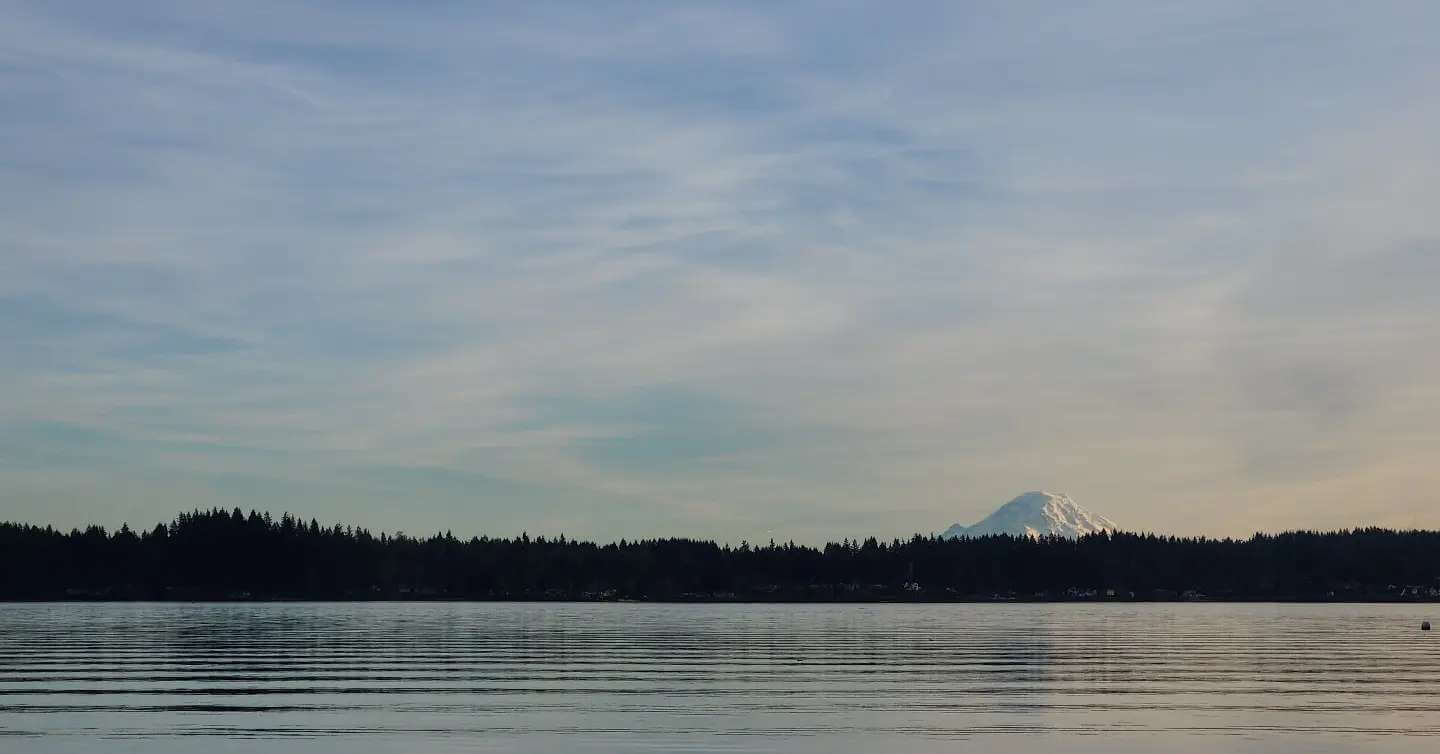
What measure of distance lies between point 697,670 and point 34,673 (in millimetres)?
24271

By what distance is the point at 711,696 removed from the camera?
155 ft

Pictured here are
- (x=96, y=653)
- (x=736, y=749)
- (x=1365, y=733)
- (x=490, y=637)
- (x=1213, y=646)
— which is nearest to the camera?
(x=736, y=749)

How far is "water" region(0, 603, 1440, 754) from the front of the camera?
36406mm

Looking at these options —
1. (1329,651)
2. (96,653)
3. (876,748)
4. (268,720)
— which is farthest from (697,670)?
(1329,651)

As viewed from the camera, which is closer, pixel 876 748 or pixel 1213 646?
pixel 876 748

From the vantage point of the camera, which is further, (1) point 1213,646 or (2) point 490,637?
(2) point 490,637

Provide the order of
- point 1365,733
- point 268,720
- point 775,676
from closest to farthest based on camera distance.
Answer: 1. point 1365,733
2. point 268,720
3. point 775,676

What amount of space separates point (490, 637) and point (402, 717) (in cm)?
5588

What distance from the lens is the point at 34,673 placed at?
5831 cm

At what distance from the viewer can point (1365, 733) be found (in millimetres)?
38094

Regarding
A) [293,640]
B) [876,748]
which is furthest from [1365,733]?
[293,640]

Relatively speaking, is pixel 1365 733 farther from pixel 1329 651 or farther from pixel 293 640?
pixel 293 640

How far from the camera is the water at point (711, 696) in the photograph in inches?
1433

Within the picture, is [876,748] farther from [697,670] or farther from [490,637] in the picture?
[490,637]
